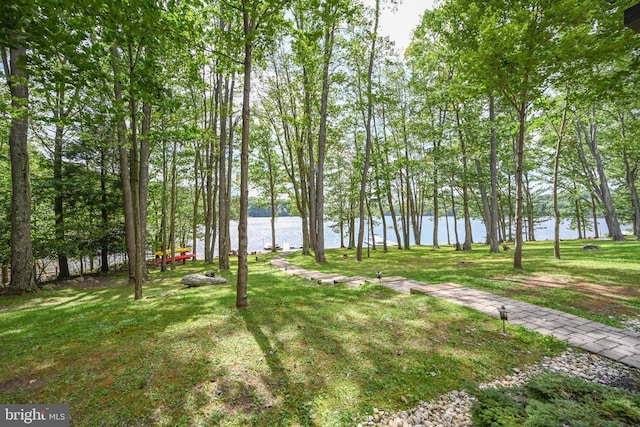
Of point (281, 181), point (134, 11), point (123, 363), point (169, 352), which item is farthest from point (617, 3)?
point (281, 181)

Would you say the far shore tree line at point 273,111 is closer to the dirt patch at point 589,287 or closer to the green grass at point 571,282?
the green grass at point 571,282

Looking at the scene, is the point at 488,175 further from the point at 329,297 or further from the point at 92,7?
the point at 92,7

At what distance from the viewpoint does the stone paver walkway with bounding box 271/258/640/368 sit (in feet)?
11.8

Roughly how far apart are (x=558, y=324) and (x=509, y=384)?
95.8 inches

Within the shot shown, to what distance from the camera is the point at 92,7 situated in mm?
3688

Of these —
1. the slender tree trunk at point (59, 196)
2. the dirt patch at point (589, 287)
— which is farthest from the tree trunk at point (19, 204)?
the dirt patch at point (589, 287)

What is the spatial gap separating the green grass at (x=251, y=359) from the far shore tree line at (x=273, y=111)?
155 centimetres

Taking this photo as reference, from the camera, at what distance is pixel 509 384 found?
3.01 metres

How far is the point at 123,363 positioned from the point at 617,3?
484 inches

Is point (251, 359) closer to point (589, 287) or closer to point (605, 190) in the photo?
point (589, 287)

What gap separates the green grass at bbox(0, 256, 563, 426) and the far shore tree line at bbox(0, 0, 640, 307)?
1.55 m

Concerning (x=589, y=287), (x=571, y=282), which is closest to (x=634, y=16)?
(x=589, y=287)

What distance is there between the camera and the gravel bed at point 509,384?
2459 millimetres

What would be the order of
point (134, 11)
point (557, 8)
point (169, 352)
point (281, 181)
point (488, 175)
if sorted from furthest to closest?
point (281, 181) < point (488, 175) < point (557, 8) < point (134, 11) < point (169, 352)
